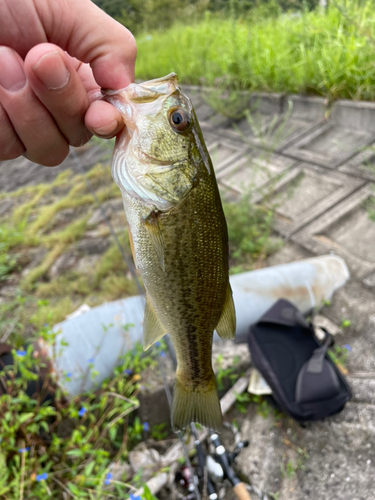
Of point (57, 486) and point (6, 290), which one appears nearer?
point (57, 486)

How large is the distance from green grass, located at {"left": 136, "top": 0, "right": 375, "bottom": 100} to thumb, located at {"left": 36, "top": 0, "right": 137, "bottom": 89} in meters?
2.52

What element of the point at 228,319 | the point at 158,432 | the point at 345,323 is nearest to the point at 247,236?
the point at 345,323

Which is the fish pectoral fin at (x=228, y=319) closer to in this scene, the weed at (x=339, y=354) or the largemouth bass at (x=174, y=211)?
the largemouth bass at (x=174, y=211)

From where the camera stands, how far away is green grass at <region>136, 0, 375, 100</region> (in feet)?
14.6

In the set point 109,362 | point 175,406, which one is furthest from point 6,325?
point 175,406

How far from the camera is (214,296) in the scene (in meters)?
1.17

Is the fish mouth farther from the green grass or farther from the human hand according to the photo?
the green grass

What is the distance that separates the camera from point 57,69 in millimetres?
979

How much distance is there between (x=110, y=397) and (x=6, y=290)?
2.60 meters

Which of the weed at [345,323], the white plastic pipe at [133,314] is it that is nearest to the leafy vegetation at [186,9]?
the white plastic pipe at [133,314]

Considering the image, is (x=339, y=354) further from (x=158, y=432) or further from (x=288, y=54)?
(x=288, y=54)

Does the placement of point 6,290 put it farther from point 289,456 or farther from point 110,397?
point 289,456

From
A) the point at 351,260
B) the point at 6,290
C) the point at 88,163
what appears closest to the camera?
the point at 351,260

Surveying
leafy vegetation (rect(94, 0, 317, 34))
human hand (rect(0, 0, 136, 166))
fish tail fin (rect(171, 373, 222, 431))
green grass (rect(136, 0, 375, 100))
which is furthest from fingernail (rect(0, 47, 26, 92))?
leafy vegetation (rect(94, 0, 317, 34))
